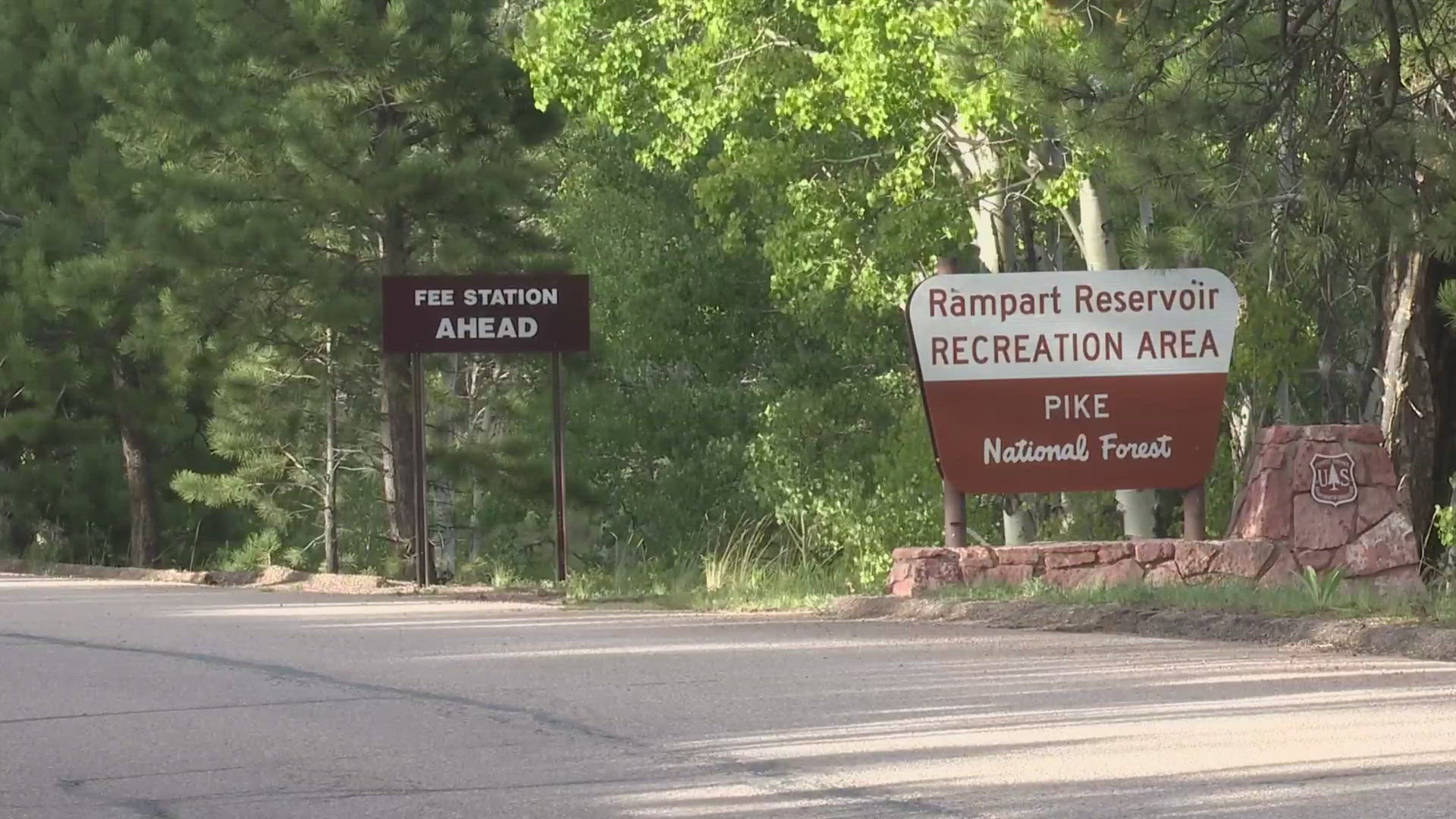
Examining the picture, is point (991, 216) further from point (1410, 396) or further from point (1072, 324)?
point (1072, 324)

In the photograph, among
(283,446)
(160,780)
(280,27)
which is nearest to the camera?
(160,780)

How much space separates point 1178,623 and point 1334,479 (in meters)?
3.46

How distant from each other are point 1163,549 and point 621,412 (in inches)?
871

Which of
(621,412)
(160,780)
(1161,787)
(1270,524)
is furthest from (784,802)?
(621,412)

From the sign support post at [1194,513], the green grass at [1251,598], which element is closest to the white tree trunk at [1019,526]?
the sign support post at [1194,513]

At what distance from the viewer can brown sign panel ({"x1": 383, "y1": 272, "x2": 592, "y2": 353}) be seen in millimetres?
21703

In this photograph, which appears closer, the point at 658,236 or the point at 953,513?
the point at 953,513

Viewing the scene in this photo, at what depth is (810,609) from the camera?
17031 mm

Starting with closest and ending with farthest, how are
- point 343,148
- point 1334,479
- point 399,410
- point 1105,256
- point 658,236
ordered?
point 1334,479 < point 1105,256 < point 343,148 < point 399,410 < point 658,236

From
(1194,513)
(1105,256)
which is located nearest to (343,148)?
(1105,256)

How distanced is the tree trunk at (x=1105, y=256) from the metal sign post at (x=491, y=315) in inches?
258

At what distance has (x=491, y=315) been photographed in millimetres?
21750

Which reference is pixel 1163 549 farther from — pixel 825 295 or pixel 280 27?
pixel 280 27

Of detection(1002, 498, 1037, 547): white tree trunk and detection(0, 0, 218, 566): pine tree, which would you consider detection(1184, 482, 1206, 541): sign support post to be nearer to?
detection(1002, 498, 1037, 547): white tree trunk
